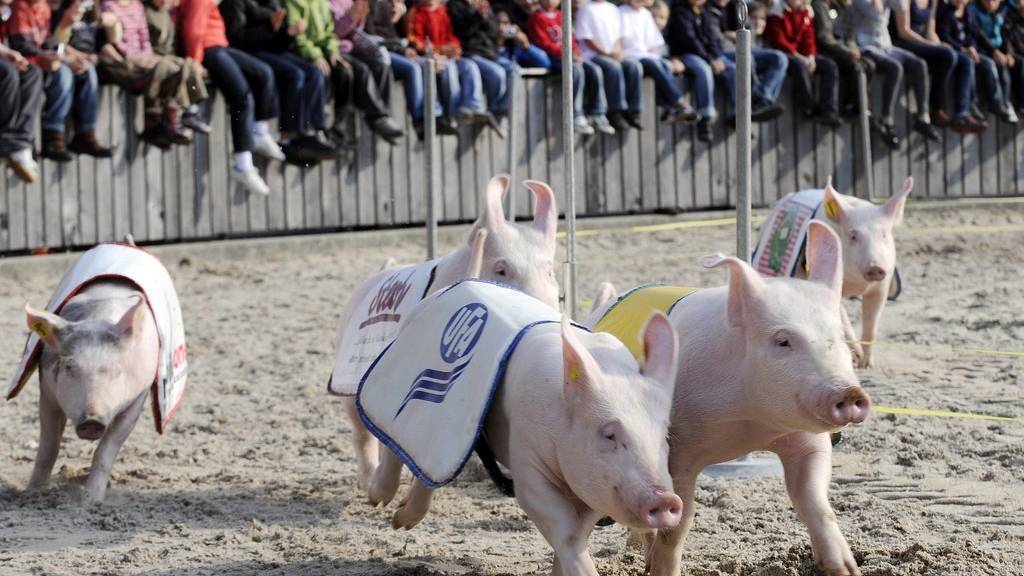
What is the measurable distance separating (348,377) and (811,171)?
10.2m

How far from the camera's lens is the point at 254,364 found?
9.16 meters

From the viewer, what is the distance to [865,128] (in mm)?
15047

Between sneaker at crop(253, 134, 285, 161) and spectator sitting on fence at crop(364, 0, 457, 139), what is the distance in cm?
120

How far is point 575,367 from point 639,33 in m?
10.5

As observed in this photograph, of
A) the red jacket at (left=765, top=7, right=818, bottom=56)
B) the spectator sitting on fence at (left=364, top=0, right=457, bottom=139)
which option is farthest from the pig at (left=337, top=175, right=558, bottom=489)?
the red jacket at (left=765, top=7, right=818, bottom=56)

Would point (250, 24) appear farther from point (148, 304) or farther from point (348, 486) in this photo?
point (348, 486)

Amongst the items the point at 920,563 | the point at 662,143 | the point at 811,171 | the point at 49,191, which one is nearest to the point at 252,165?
the point at 49,191

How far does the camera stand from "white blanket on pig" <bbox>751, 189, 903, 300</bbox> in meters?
8.40

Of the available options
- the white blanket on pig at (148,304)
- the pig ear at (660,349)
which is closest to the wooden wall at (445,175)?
the white blanket on pig at (148,304)

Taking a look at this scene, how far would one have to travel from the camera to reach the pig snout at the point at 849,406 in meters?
4.18

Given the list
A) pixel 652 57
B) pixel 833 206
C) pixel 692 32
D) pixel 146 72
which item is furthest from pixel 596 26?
pixel 833 206

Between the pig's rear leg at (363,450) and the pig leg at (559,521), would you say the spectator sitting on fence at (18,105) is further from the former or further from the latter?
the pig leg at (559,521)

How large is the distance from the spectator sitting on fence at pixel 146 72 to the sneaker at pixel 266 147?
0.63 m

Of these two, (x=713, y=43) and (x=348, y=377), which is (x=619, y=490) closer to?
(x=348, y=377)
